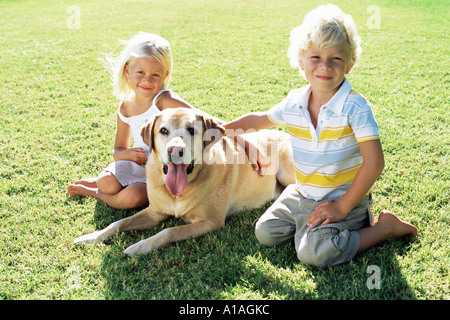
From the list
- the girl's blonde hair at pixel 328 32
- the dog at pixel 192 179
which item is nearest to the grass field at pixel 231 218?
the dog at pixel 192 179

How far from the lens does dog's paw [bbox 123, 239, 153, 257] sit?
139 inches

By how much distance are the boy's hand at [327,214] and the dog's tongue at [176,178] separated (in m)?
1.19

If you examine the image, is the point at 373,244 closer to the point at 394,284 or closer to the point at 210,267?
the point at 394,284

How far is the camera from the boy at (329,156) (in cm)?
324

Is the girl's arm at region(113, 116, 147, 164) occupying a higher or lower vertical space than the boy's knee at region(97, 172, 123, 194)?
higher

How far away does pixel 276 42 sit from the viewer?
12.9 meters

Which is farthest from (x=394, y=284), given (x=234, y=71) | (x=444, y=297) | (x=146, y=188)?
(x=234, y=71)

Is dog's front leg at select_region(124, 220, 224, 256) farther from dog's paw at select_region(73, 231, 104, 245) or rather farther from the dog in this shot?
dog's paw at select_region(73, 231, 104, 245)

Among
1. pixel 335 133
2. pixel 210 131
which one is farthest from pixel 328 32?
pixel 210 131

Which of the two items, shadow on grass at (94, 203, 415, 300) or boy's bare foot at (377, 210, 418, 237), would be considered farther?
boy's bare foot at (377, 210, 418, 237)

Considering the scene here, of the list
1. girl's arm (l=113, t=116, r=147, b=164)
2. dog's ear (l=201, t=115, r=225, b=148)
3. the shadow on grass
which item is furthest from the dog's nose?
girl's arm (l=113, t=116, r=147, b=164)

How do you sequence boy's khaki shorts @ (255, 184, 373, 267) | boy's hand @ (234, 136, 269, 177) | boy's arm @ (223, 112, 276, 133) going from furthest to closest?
boy's hand @ (234, 136, 269, 177), boy's arm @ (223, 112, 276, 133), boy's khaki shorts @ (255, 184, 373, 267)

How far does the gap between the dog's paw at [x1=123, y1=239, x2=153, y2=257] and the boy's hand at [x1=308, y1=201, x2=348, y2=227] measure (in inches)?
55.5
